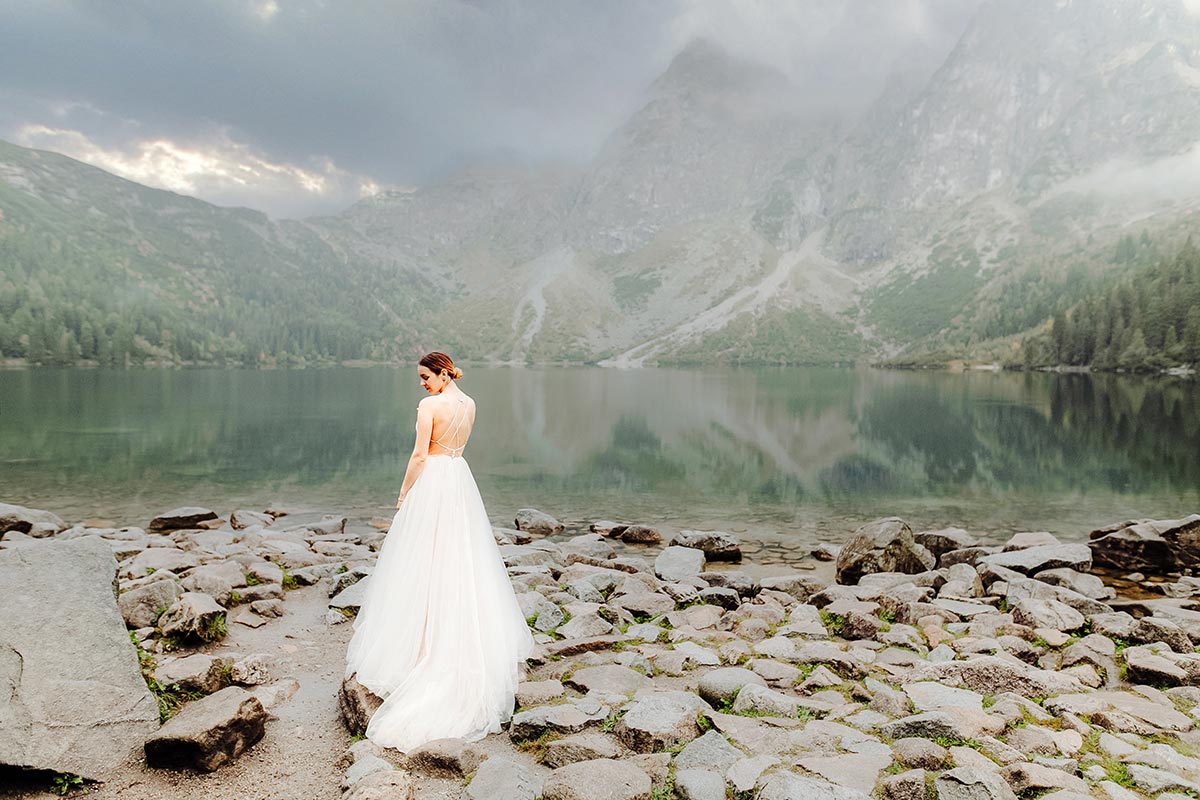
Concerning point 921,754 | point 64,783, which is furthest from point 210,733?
point 921,754

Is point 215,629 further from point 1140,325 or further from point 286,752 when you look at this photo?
point 1140,325

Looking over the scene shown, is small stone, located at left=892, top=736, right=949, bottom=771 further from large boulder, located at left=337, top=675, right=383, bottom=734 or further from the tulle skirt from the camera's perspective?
large boulder, located at left=337, top=675, right=383, bottom=734

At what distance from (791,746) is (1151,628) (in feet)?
29.8

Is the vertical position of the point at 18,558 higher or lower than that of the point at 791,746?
higher

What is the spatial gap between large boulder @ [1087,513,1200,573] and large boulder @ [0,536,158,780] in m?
25.0

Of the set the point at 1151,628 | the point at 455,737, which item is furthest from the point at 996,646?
the point at 455,737

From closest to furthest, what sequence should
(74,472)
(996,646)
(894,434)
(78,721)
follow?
1. (78,721)
2. (996,646)
3. (74,472)
4. (894,434)

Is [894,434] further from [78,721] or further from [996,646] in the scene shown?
[78,721]

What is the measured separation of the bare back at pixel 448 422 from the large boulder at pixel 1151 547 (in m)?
21.5

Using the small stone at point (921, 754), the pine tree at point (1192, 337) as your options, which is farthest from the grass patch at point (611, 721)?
the pine tree at point (1192, 337)

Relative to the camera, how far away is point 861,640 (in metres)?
12.1

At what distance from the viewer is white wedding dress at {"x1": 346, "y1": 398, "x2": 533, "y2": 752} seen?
316 inches

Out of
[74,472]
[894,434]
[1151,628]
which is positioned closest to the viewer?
[1151,628]

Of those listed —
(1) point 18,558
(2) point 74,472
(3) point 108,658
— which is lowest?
(2) point 74,472
